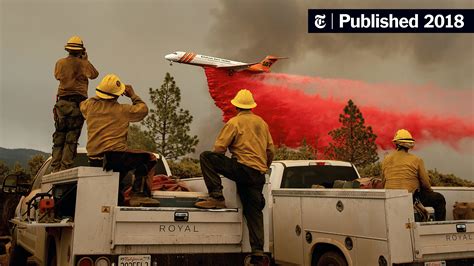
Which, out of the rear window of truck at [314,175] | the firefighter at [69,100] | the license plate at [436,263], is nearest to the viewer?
the license plate at [436,263]

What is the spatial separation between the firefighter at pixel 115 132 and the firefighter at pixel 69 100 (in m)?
2.09

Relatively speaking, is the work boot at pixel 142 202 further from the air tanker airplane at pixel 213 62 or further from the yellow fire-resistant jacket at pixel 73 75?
the air tanker airplane at pixel 213 62

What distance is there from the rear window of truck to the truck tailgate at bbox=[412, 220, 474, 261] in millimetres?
2807

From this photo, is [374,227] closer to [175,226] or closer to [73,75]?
[175,226]

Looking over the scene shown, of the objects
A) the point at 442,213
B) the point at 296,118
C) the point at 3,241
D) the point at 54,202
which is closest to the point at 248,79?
the point at 296,118

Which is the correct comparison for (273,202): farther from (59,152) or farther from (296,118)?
(296,118)

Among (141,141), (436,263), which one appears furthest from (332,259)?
(141,141)

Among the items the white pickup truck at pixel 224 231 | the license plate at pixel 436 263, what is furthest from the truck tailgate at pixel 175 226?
the license plate at pixel 436 263

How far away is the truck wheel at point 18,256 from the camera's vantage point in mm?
8820

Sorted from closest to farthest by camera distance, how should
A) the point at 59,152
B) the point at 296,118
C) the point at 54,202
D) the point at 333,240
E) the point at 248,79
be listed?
the point at 54,202 < the point at 333,240 < the point at 59,152 < the point at 296,118 < the point at 248,79

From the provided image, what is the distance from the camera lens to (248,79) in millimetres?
29109

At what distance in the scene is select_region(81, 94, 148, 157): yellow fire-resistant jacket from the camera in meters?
5.98

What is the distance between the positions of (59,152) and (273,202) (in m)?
3.57

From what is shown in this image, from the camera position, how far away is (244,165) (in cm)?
597
